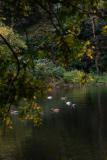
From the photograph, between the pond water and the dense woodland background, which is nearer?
the dense woodland background

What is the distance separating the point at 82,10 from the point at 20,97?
2.75 feet

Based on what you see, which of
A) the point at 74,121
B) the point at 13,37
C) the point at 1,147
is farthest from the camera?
the point at 13,37

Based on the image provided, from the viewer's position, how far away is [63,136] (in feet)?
49.9

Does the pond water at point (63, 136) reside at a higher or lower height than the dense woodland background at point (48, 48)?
lower

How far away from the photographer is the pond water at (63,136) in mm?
12961

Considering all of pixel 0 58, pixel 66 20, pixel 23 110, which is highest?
pixel 66 20

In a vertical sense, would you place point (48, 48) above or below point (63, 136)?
above

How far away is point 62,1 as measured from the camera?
3688 millimetres

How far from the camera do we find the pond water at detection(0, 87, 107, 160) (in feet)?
42.5

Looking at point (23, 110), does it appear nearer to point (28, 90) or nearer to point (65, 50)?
point (28, 90)

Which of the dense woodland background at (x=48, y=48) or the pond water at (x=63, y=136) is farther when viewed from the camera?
the pond water at (x=63, y=136)

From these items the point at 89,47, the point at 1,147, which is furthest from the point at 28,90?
the point at 1,147

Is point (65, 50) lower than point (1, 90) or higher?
higher

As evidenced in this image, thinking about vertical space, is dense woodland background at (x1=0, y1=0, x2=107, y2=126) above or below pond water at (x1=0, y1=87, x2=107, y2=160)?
above
